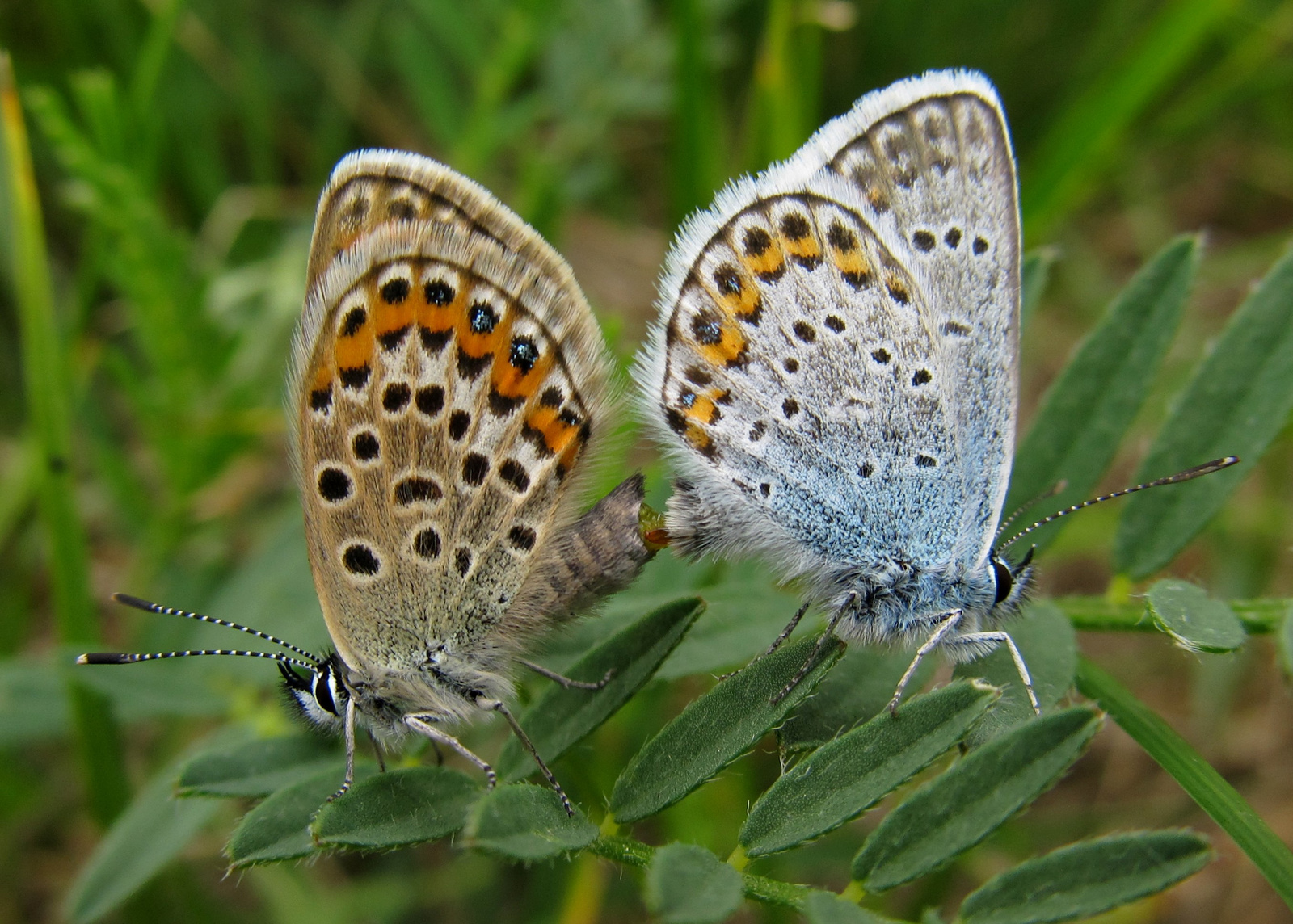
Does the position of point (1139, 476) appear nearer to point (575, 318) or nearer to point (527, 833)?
point (575, 318)

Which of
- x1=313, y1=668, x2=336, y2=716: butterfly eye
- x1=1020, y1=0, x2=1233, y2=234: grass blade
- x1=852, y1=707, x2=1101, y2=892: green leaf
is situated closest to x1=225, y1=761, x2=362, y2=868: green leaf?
x1=313, y1=668, x2=336, y2=716: butterfly eye

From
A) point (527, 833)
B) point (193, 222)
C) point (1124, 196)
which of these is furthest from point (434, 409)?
point (1124, 196)

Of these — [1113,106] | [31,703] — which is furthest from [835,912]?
[1113,106]

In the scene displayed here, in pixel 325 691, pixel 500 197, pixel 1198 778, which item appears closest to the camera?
pixel 1198 778

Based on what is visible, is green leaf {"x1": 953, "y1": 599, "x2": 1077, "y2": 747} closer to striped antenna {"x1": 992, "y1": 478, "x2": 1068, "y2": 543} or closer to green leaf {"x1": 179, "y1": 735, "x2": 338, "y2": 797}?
striped antenna {"x1": 992, "y1": 478, "x2": 1068, "y2": 543}

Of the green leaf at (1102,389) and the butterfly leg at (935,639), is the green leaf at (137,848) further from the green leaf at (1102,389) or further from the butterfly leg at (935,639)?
the green leaf at (1102,389)

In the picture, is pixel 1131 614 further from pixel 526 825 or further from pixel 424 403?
pixel 424 403
